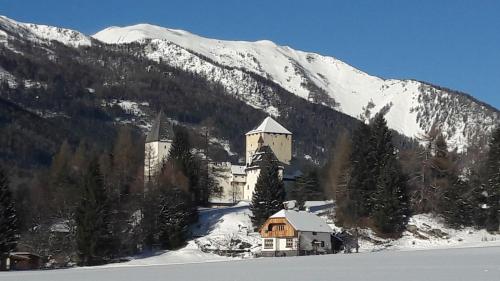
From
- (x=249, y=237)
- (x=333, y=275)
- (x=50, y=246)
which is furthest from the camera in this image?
(x=249, y=237)

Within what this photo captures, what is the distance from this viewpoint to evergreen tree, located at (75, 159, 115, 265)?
2867 inches

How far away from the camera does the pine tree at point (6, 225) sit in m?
68.8

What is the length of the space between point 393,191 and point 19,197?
41.6m

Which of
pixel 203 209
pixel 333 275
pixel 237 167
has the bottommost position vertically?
pixel 333 275

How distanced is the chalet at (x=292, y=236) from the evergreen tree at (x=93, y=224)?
1535cm

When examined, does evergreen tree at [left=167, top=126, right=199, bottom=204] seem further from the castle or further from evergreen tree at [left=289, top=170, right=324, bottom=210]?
evergreen tree at [left=289, top=170, right=324, bottom=210]

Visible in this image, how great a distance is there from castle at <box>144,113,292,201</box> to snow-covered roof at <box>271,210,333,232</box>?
27.5 m

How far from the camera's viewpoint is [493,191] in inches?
3248

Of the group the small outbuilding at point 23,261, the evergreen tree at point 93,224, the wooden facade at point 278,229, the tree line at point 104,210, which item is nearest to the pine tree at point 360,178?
the wooden facade at point 278,229

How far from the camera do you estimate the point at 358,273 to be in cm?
3412

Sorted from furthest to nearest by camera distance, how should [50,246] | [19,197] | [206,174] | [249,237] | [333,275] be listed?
[206,174], [19,197], [249,237], [50,246], [333,275]

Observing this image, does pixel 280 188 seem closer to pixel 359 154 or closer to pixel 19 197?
pixel 359 154

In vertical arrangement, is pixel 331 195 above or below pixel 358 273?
above

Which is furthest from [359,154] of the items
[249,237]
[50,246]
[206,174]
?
[50,246]
